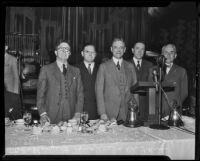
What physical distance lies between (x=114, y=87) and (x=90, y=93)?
35cm

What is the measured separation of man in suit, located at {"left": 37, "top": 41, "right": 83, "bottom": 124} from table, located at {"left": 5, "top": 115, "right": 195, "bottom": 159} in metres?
0.89

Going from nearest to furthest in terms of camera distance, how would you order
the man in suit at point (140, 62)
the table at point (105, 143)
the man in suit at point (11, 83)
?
the table at point (105, 143), the man in suit at point (11, 83), the man in suit at point (140, 62)

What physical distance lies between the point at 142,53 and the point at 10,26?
1789 mm

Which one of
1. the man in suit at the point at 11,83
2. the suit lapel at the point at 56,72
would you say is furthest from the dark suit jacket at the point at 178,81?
the man in suit at the point at 11,83

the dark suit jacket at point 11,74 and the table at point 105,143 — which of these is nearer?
the table at point 105,143

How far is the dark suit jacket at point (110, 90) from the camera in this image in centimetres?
325

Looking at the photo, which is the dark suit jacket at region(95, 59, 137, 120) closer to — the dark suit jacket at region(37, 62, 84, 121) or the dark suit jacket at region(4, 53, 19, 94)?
the dark suit jacket at region(37, 62, 84, 121)

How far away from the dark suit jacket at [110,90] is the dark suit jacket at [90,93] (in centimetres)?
8

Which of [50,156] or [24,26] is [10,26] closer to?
[24,26]

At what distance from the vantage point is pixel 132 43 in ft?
11.4

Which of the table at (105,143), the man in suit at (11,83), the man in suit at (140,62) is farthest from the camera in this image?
the man in suit at (140,62)

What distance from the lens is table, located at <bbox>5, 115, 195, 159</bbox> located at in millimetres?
1988

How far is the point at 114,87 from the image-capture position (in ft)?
10.7

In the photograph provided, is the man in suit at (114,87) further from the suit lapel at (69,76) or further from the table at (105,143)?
the table at (105,143)
